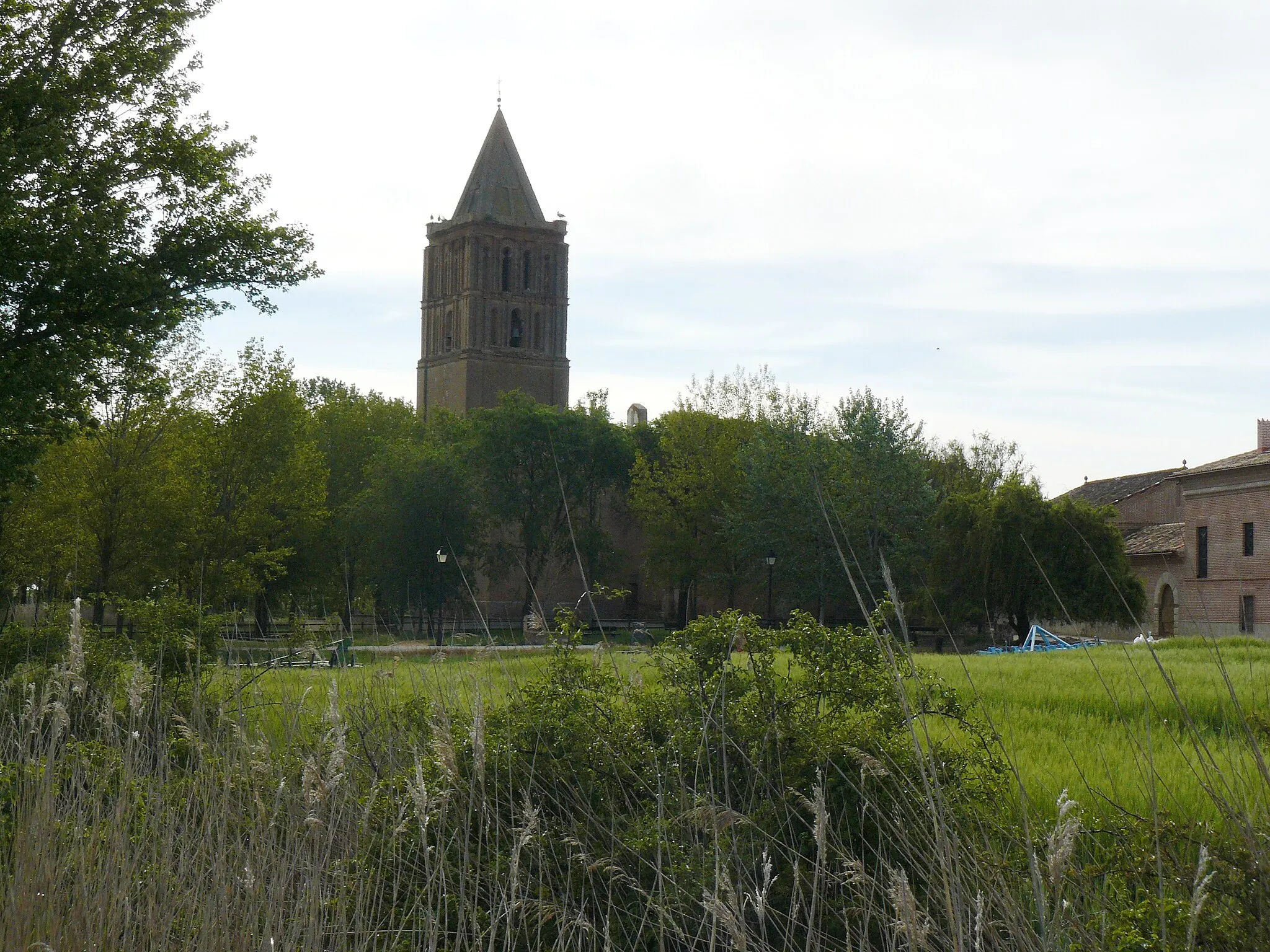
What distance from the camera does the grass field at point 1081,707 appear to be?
6.09 metres

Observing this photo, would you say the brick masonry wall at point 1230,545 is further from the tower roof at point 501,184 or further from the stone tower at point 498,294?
the tower roof at point 501,184

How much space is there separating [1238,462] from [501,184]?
50.3 meters

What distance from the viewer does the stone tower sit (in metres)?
79.6

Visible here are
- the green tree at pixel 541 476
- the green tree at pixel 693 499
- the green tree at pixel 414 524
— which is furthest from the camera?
the green tree at pixel 541 476

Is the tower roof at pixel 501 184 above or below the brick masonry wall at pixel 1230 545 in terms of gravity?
above

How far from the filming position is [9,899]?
422 centimetres

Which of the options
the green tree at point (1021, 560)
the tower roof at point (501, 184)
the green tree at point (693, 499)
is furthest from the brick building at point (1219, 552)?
the tower roof at point (501, 184)

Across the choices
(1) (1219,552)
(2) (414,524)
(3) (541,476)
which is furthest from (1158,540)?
(2) (414,524)

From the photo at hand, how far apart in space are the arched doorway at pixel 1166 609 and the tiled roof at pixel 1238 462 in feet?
16.8

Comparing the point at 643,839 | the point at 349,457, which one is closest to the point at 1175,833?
the point at 643,839

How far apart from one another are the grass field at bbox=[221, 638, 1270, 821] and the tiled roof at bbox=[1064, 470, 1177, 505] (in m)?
43.8

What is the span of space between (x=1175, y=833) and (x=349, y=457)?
5337 cm

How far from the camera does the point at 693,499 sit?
52.3 metres

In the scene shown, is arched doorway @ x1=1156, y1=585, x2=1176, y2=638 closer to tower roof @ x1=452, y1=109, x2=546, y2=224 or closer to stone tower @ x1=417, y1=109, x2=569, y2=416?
stone tower @ x1=417, y1=109, x2=569, y2=416
